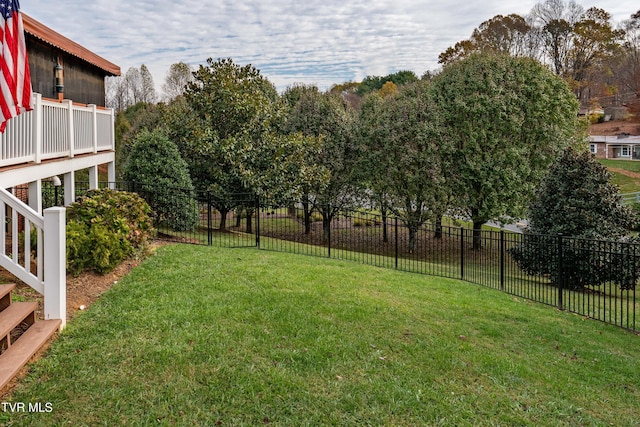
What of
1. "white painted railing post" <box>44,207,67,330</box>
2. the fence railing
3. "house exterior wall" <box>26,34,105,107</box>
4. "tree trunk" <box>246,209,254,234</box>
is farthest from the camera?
the fence railing

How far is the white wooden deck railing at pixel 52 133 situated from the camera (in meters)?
6.87

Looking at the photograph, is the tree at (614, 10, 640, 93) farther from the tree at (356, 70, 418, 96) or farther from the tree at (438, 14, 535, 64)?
the tree at (356, 70, 418, 96)

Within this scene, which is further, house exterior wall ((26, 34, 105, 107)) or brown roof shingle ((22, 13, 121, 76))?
house exterior wall ((26, 34, 105, 107))

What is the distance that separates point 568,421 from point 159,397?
340 cm

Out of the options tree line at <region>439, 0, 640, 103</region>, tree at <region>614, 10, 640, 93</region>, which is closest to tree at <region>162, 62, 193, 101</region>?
tree line at <region>439, 0, 640, 103</region>

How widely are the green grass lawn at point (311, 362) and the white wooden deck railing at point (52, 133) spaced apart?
2.56 metres

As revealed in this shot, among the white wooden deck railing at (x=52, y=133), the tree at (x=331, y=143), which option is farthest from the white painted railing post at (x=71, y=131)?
the tree at (x=331, y=143)

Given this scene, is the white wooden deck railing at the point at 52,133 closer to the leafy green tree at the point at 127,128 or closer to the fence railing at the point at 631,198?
the leafy green tree at the point at 127,128

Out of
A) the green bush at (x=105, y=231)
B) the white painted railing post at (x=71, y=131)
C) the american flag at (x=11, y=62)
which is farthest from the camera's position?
Result: the white painted railing post at (x=71, y=131)

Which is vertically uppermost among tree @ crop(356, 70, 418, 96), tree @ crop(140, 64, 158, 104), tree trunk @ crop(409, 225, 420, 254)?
tree @ crop(356, 70, 418, 96)

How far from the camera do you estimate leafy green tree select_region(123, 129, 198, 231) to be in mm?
12508

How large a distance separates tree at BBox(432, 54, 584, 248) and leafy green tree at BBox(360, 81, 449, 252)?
652mm

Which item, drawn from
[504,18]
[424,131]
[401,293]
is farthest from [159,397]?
[504,18]

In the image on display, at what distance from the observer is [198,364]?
432 cm
